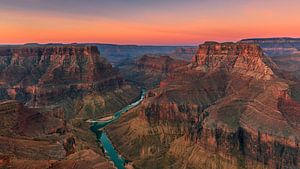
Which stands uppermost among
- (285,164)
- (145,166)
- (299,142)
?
(299,142)

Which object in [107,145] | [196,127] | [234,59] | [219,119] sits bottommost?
[107,145]

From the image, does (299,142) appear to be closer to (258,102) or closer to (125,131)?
(258,102)

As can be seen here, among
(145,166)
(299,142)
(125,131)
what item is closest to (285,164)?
(299,142)

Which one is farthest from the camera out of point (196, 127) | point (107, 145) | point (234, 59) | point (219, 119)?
point (234, 59)

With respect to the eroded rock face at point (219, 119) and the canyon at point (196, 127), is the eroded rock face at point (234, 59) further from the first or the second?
the canyon at point (196, 127)

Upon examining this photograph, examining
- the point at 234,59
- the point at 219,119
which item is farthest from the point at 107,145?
the point at 234,59

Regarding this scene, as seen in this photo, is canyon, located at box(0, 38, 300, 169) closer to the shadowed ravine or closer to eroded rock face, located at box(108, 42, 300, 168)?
eroded rock face, located at box(108, 42, 300, 168)

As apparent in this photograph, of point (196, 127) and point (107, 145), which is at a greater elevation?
point (196, 127)

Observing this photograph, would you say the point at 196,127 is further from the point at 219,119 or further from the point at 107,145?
the point at 107,145
